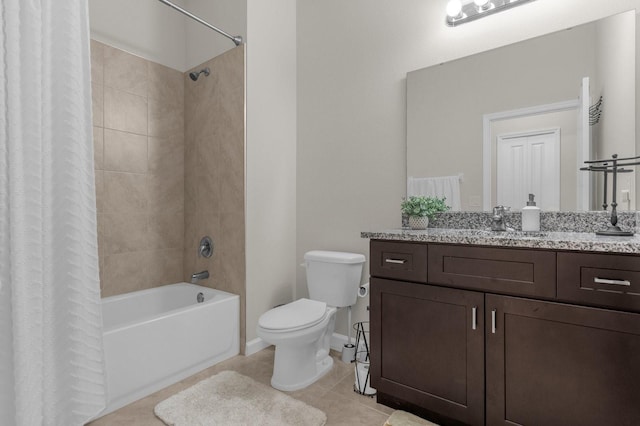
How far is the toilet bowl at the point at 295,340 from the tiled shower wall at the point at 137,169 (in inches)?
50.1

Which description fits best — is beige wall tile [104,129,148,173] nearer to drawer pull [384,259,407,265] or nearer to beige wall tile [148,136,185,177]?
beige wall tile [148,136,185,177]

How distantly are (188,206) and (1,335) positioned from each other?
6.95ft

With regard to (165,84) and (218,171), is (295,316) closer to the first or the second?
(218,171)

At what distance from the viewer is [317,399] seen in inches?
75.8

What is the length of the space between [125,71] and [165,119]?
0.43 m

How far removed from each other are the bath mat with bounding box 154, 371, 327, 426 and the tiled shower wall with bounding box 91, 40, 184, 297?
1098 millimetres

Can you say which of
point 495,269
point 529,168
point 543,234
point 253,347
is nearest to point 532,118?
point 529,168

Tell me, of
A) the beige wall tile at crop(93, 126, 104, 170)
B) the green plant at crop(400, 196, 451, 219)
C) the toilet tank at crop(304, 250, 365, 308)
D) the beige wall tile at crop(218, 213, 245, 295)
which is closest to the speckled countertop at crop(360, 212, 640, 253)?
the green plant at crop(400, 196, 451, 219)

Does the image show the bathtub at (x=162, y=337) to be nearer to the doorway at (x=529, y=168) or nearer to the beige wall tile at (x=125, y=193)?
the beige wall tile at (x=125, y=193)

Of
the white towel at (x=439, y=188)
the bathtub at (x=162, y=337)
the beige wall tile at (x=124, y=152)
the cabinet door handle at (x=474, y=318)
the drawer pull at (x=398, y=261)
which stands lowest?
the bathtub at (x=162, y=337)

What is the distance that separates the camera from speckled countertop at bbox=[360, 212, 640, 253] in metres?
1.25

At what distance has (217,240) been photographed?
2695 mm

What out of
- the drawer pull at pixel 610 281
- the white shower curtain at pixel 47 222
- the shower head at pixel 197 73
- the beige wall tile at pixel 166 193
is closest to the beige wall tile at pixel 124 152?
the beige wall tile at pixel 166 193

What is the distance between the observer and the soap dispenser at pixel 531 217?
1.70m
